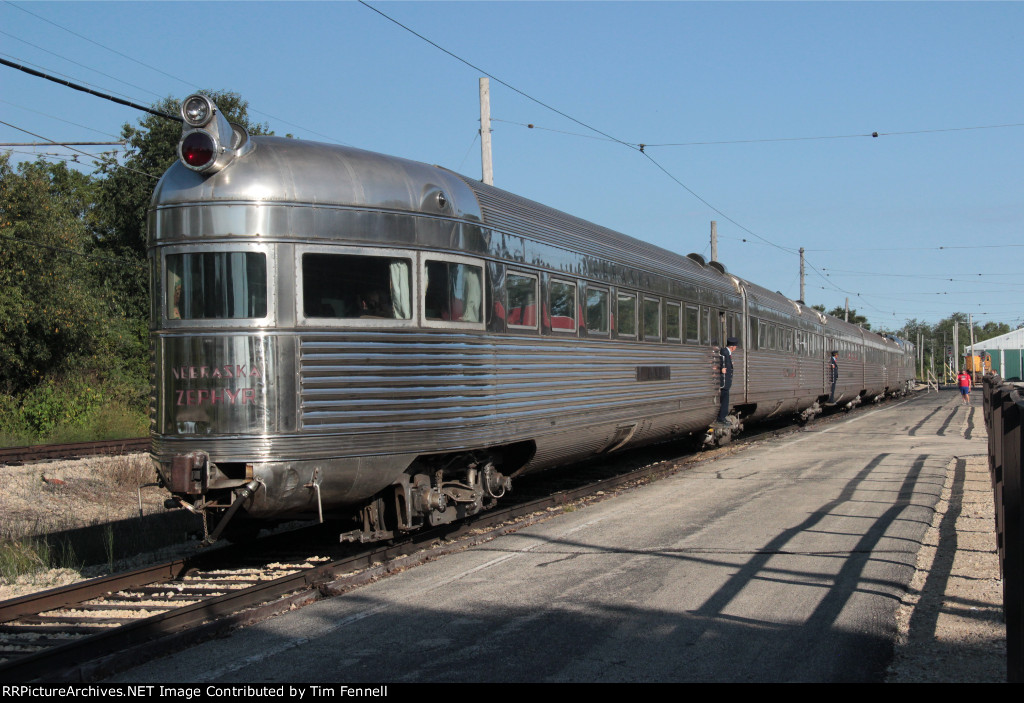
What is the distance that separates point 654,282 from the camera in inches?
512

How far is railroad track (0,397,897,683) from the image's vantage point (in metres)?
5.23

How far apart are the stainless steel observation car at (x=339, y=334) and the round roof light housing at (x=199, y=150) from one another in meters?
0.02

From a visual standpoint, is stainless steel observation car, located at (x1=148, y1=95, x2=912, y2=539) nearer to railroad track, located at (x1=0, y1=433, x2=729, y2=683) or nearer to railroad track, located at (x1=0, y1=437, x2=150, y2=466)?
railroad track, located at (x1=0, y1=433, x2=729, y2=683)

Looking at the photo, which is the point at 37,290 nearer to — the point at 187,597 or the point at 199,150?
the point at 199,150

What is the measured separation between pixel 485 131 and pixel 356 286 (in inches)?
403

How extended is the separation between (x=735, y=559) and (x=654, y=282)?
241 inches

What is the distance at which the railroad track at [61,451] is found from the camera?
54.8 feet

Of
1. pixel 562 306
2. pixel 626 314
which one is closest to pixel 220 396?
pixel 562 306

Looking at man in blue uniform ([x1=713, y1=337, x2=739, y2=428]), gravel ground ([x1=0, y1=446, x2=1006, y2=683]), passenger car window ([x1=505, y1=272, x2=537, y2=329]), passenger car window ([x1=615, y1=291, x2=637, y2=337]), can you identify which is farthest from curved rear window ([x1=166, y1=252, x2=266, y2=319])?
man in blue uniform ([x1=713, y1=337, x2=739, y2=428])

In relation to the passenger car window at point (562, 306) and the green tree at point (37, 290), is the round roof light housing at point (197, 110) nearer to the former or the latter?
the passenger car window at point (562, 306)

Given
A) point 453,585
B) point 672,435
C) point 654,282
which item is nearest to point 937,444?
point 672,435

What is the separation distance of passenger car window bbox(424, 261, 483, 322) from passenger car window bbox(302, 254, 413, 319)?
0.73ft

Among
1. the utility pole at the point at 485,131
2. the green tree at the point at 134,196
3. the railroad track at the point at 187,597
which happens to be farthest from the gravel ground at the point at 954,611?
the green tree at the point at 134,196
